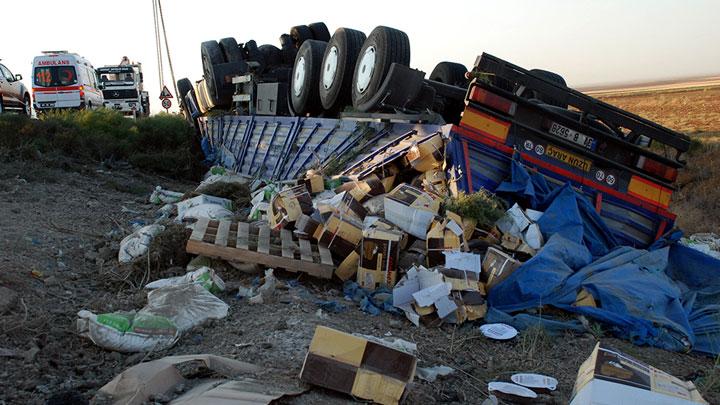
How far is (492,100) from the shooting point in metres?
6.39

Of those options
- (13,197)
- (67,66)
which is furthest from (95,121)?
(67,66)

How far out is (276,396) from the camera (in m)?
3.02

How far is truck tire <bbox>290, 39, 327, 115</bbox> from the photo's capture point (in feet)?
33.4

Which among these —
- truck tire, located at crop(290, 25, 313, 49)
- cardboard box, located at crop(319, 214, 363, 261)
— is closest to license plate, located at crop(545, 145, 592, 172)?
cardboard box, located at crop(319, 214, 363, 261)

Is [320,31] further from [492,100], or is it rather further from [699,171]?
[699,171]

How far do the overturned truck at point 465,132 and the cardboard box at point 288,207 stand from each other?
2.20 ft

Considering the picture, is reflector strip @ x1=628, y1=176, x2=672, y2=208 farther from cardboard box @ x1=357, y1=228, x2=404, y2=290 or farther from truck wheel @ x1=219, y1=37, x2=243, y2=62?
truck wheel @ x1=219, y1=37, x2=243, y2=62

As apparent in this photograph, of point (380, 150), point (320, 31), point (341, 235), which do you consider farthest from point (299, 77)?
point (341, 235)

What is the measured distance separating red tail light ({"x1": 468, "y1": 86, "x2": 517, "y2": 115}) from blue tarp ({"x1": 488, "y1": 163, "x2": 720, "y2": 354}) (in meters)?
0.57

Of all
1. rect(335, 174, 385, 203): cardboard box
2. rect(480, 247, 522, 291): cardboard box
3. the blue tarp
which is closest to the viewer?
the blue tarp

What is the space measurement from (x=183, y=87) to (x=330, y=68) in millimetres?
10478

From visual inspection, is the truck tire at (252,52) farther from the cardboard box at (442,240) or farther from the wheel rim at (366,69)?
the cardboard box at (442,240)

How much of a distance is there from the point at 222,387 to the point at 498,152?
407 cm

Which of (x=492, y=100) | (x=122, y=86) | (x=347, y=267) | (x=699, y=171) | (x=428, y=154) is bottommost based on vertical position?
(x=122, y=86)
